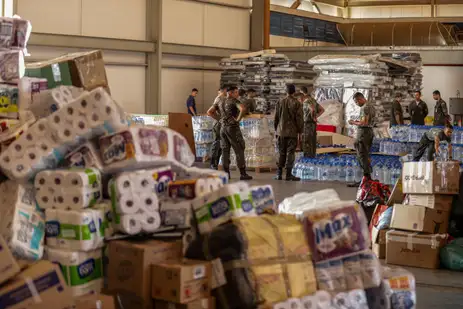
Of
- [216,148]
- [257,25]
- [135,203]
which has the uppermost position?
[257,25]

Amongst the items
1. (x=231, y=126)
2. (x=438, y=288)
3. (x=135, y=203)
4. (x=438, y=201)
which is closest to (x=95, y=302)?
(x=135, y=203)

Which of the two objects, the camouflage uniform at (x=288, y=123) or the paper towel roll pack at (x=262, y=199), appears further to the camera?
the camouflage uniform at (x=288, y=123)

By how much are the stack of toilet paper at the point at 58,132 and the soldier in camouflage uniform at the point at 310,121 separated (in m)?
12.1

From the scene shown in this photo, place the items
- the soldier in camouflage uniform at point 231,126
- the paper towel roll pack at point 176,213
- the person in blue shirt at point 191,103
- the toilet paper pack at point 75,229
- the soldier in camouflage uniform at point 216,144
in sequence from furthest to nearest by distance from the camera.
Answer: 1. the person in blue shirt at point 191,103
2. the soldier in camouflage uniform at point 216,144
3. the soldier in camouflage uniform at point 231,126
4. the paper towel roll pack at point 176,213
5. the toilet paper pack at point 75,229

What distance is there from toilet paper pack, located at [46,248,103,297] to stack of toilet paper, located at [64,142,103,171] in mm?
642

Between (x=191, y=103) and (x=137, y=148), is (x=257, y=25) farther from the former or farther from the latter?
(x=137, y=148)

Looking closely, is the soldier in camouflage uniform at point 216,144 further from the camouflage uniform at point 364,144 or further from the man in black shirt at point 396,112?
the man in black shirt at point 396,112

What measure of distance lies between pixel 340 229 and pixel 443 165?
13.4 feet

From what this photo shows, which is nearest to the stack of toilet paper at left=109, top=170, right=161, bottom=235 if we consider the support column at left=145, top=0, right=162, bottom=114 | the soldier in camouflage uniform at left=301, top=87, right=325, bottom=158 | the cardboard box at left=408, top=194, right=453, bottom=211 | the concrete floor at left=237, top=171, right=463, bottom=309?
the concrete floor at left=237, top=171, right=463, bottom=309

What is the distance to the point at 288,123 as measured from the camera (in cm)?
1694

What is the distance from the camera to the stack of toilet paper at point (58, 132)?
645 cm

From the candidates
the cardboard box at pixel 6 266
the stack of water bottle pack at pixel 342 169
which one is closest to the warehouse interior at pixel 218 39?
the stack of water bottle pack at pixel 342 169

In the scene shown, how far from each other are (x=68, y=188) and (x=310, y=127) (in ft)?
41.3

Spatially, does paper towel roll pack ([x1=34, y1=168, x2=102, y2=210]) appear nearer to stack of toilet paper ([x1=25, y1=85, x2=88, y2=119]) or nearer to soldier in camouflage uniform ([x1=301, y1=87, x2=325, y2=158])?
stack of toilet paper ([x1=25, y1=85, x2=88, y2=119])
